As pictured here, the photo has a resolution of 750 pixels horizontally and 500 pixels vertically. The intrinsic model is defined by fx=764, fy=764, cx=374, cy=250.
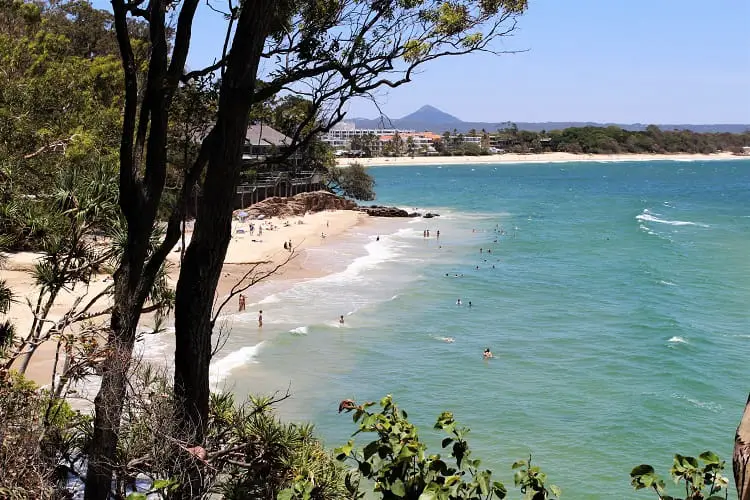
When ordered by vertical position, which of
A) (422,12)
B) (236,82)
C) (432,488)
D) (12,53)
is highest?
(12,53)

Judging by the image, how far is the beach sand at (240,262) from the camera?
789 inches

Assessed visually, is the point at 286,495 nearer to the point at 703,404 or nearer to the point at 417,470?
the point at 417,470

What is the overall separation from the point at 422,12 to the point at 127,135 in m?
3.28

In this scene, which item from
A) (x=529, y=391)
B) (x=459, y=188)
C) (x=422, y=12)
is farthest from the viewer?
(x=459, y=188)

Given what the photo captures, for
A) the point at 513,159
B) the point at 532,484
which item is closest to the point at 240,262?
the point at 532,484

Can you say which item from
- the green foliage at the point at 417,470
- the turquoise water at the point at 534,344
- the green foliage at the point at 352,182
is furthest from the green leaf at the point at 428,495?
the green foliage at the point at 352,182

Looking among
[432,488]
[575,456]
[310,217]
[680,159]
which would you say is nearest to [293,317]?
[575,456]

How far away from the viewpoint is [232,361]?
2083 cm

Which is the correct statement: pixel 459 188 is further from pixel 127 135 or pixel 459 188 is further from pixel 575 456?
pixel 127 135

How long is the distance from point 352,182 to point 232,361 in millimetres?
52369

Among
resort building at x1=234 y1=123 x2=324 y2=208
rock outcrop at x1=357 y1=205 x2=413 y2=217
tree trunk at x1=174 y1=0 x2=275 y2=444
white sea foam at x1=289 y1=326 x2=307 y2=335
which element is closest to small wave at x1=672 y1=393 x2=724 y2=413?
white sea foam at x1=289 y1=326 x2=307 y2=335

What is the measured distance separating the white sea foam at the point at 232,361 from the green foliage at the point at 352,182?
50158mm

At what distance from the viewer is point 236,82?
5.89 meters

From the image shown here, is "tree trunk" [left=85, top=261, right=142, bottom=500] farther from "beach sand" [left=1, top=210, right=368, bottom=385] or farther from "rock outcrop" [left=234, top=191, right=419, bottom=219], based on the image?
"rock outcrop" [left=234, top=191, right=419, bottom=219]
